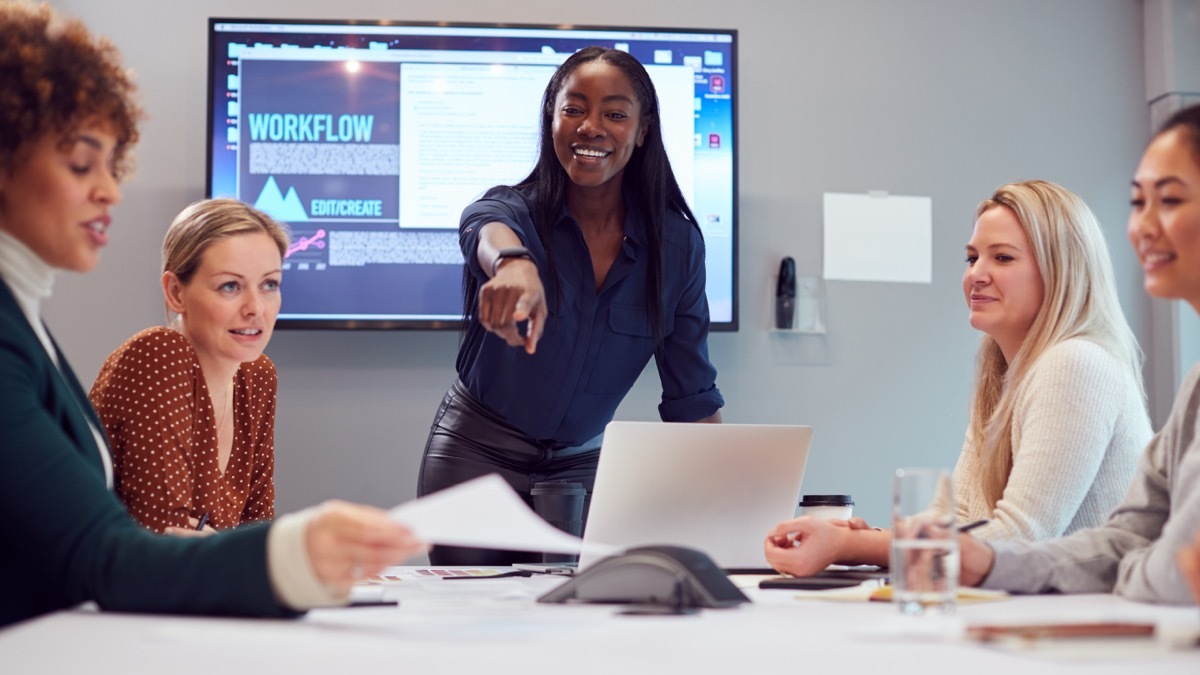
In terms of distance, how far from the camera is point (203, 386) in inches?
75.5

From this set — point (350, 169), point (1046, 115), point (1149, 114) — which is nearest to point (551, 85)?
point (350, 169)

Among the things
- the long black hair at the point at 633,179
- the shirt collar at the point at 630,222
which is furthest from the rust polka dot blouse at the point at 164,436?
the shirt collar at the point at 630,222

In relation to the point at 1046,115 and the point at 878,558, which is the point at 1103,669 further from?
the point at 1046,115

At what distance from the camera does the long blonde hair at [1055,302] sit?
6.23ft

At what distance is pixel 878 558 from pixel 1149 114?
2547 millimetres

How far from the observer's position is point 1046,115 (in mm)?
3566

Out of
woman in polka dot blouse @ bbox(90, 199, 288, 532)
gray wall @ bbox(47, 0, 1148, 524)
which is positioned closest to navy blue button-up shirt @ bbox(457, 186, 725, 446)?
woman in polka dot blouse @ bbox(90, 199, 288, 532)

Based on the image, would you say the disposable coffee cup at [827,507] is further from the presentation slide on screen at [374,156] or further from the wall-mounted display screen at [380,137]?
the presentation slide on screen at [374,156]

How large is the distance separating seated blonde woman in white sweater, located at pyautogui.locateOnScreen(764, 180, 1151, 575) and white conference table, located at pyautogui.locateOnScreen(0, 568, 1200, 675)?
464 millimetres

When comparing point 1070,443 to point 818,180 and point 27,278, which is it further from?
point 818,180

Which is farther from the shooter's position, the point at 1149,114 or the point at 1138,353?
the point at 1149,114

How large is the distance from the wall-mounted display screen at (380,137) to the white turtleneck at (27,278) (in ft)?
6.31

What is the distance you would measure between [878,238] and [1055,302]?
1519mm

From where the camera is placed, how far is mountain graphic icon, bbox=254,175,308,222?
3.14m
